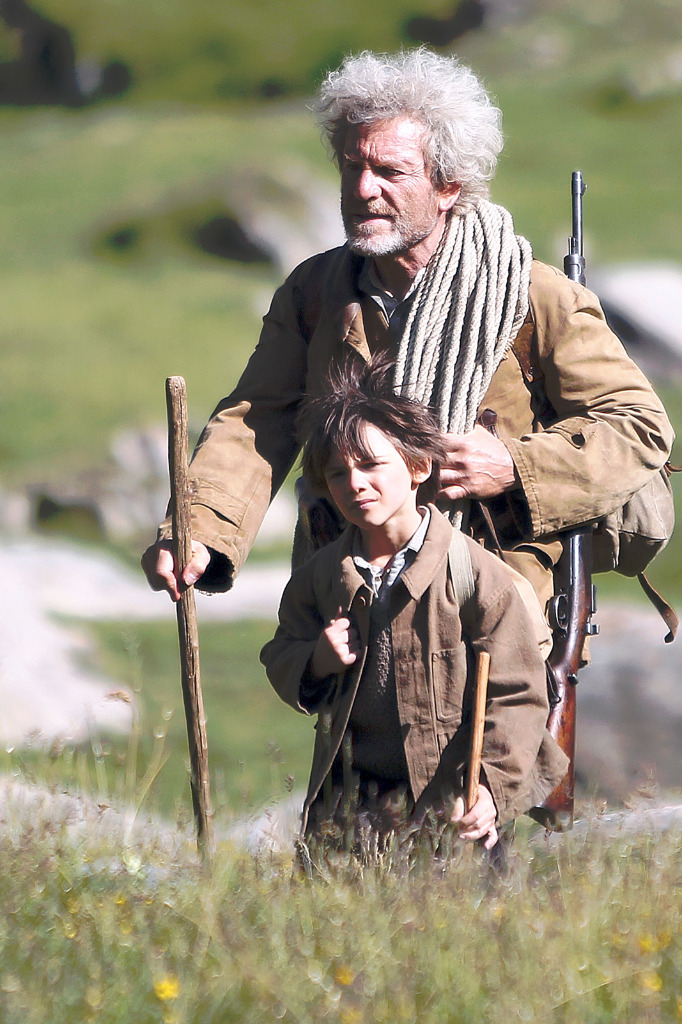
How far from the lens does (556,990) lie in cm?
299

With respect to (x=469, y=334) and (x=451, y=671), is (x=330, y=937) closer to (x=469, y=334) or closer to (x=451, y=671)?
(x=451, y=671)

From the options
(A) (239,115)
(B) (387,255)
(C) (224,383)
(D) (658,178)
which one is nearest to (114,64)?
(A) (239,115)

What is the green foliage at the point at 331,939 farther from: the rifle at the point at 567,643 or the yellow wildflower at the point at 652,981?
the rifle at the point at 567,643

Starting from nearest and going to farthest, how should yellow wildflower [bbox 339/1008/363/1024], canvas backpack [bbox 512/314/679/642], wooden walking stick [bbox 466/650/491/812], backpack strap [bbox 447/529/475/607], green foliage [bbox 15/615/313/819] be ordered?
yellow wildflower [bbox 339/1008/363/1024] < wooden walking stick [bbox 466/650/491/812] < backpack strap [bbox 447/529/475/607] < canvas backpack [bbox 512/314/679/642] < green foliage [bbox 15/615/313/819]

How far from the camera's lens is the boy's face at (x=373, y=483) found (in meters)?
3.62

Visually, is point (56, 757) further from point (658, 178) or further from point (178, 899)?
point (658, 178)

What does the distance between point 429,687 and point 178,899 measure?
33.0 inches

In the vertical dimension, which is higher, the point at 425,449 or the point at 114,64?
the point at 114,64

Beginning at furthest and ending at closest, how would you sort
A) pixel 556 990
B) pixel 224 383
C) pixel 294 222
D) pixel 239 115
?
pixel 239 115 < pixel 294 222 < pixel 224 383 < pixel 556 990

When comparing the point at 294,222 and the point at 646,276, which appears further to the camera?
the point at 294,222

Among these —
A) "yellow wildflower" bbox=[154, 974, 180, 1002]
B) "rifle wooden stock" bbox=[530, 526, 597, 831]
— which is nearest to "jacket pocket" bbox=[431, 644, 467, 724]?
"rifle wooden stock" bbox=[530, 526, 597, 831]

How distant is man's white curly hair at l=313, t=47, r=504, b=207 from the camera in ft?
13.6

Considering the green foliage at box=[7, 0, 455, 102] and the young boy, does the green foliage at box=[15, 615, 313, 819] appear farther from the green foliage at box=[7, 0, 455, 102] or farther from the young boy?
the green foliage at box=[7, 0, 455, 102]

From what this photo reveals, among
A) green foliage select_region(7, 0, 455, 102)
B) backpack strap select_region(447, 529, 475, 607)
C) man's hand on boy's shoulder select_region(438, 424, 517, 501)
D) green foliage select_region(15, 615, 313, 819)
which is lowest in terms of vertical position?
green foliage select_region(15, 615, 313, 819)
